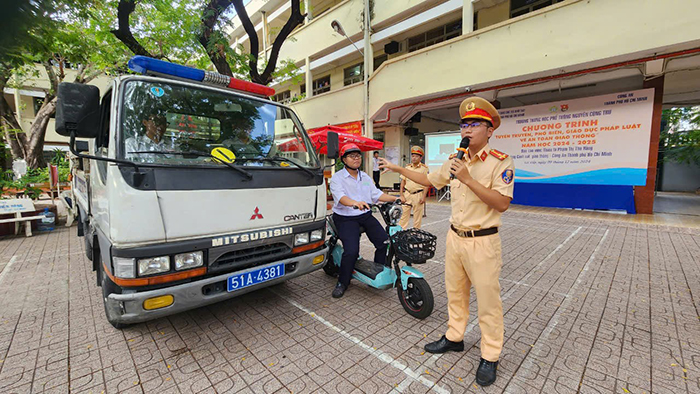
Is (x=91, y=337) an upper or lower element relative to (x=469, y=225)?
lower

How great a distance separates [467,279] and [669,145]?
2495 cm

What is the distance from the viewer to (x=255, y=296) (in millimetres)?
3580

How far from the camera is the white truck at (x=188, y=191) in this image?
210cm

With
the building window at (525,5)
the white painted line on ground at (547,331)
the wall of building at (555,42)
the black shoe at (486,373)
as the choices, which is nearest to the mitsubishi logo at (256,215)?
the black shoe at (486,373)

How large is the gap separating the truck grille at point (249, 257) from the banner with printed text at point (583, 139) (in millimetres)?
10023

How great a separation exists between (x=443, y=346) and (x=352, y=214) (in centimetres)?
164

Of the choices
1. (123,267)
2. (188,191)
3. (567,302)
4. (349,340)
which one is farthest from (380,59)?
(123,267)

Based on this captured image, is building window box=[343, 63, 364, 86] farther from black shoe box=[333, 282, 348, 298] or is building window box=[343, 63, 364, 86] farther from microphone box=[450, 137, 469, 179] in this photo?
microphone box=[450, 137, 469, 179]

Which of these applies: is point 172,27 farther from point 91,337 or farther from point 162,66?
point 91,337

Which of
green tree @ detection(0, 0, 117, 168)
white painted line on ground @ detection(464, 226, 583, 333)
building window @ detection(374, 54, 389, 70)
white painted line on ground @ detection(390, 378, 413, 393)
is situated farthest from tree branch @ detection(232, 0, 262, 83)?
white painted line on ground @ detection(390, 378, 413, 393)

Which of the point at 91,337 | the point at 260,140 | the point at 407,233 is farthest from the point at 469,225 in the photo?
the point at 91,337

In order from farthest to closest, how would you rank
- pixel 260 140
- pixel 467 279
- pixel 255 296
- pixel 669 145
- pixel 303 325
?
pixel 669 145, pixel 255 296, pixel 260 140, pixel 303 325, pixel 467 279

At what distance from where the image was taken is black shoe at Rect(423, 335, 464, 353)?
96.5 inches

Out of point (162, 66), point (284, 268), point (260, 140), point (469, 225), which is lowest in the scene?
point (284, 268)
